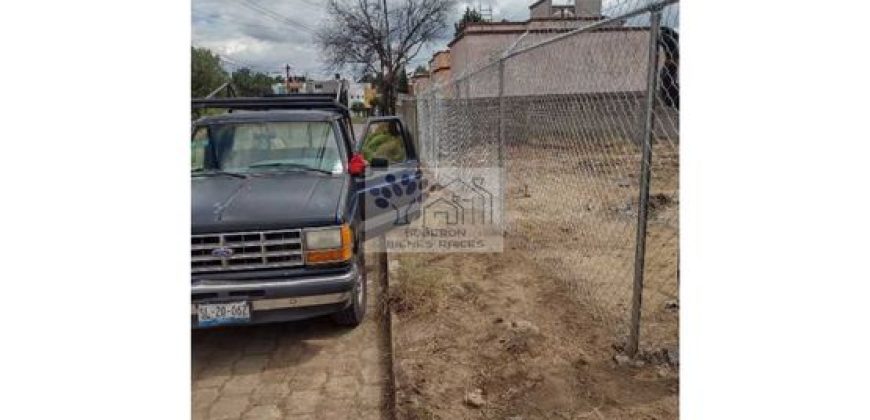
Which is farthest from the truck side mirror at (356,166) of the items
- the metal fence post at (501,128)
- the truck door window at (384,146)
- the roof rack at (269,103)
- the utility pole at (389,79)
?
the utility pole at (389,79)

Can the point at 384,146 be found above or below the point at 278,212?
above

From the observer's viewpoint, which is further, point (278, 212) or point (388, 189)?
point (388, 189)

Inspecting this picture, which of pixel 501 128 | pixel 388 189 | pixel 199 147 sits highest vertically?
pixel 501 128

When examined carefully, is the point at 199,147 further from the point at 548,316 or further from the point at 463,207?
the point at 463,207

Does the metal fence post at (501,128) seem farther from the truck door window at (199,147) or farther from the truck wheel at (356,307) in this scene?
the truck door window at (199,147)

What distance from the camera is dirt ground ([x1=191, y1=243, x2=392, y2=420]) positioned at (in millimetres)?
3516

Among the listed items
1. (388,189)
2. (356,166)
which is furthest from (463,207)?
(356,166)

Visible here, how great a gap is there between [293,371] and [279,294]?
1.79ft

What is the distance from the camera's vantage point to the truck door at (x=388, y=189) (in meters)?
5.42

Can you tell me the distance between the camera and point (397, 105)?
2625 cm

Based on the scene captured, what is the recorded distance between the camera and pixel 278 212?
13.5ft

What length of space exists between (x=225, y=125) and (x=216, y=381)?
2.38m

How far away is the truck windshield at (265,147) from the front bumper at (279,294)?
1.32m

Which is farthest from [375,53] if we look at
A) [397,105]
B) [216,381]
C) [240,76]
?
[216,381]
